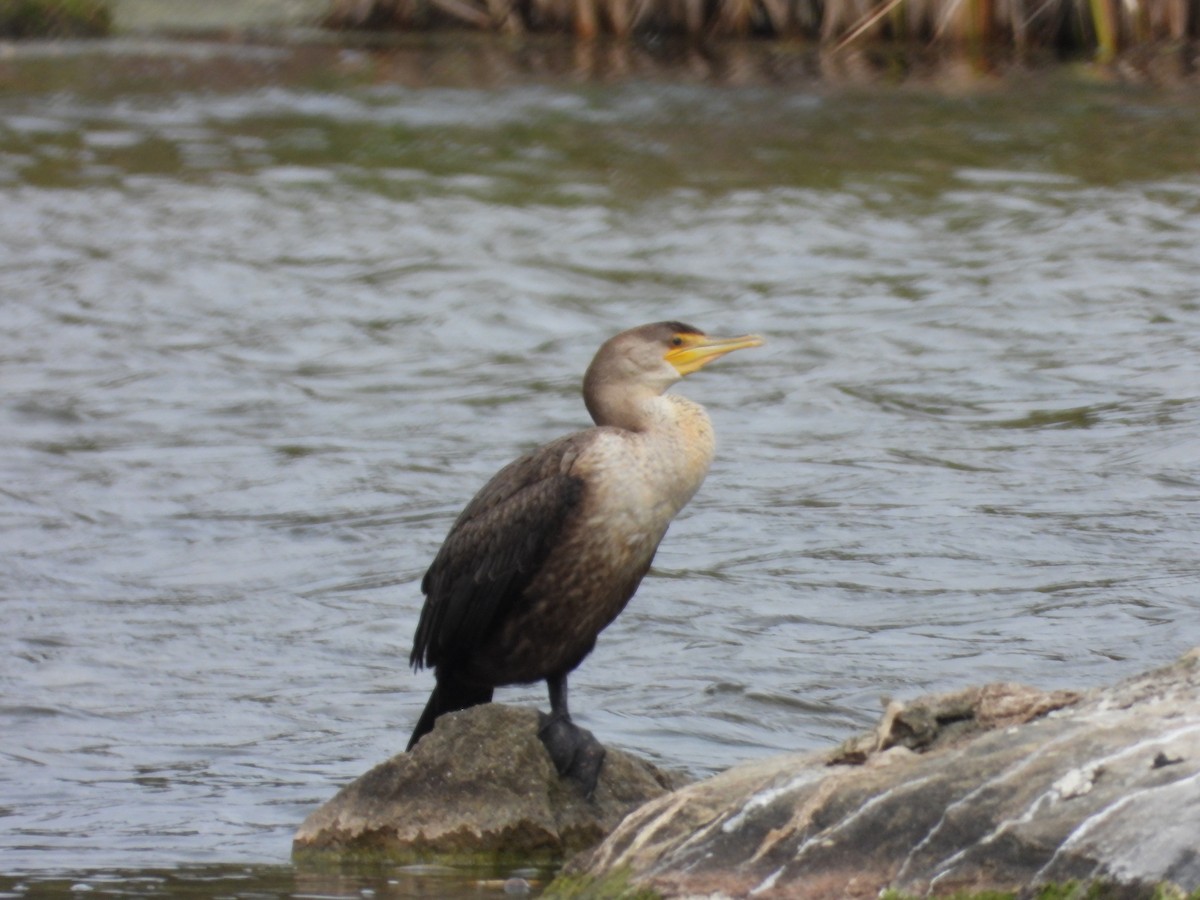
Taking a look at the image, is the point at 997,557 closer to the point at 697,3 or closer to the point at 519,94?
the point at 519,94

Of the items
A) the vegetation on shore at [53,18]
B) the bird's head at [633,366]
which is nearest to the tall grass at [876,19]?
the vegetation on shore at [53,18]

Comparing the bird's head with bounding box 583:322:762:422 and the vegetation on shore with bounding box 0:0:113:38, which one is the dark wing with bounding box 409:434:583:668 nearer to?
the bird's head with bounding box 583:322:762:422

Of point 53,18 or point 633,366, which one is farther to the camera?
point 53,18

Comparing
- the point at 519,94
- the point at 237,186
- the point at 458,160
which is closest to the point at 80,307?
the point at 237,186

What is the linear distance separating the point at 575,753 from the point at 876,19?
1193 centimetres

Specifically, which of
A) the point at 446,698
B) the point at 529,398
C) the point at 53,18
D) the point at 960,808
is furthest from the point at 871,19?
the point at 960,808

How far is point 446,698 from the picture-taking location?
17.8 feet

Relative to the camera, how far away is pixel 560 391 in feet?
34.2

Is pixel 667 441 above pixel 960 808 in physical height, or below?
above

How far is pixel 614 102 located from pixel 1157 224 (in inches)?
201

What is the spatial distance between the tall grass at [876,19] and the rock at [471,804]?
11848mm

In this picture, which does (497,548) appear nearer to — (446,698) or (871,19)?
(446,698)

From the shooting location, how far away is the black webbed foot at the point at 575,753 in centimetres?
496

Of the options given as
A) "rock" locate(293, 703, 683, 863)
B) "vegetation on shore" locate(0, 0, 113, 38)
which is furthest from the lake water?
"vegetation on shore" locate(0, 0, 113, 38)
